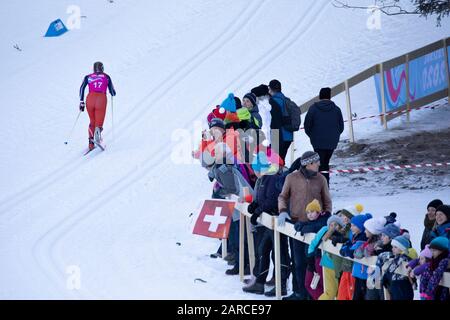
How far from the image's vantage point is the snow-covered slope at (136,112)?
495 inches

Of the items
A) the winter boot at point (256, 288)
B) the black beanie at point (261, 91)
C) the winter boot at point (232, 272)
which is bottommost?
the winter boot at point (256, 288)

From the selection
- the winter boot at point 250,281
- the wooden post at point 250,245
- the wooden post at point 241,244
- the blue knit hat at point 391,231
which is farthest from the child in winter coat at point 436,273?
the wooden post at point 241,244

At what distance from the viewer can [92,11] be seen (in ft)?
88.0

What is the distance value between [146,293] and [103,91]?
8.05m

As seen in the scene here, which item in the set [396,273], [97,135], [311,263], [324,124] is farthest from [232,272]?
[97,135]

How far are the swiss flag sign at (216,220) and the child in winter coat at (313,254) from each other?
147 cm

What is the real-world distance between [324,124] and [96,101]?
18.8 feet

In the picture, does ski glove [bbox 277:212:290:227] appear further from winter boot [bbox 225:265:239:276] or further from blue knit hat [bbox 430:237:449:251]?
blue knit hat [bbox 430:237:449:251]

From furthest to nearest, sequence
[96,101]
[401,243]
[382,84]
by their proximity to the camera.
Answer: [96,101], [382,84], [401,243]

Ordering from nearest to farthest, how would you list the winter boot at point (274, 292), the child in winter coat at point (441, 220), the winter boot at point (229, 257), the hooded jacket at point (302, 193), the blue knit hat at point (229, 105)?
the child in winter coat at point (441, 220) → the hooded jacket at point (302, 193) → the winter boot at point (274, 292) → the winter boot at point (229, 257) → the blue knit hat at point (229, 105)

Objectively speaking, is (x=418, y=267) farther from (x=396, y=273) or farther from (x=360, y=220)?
(x=360, y=220)

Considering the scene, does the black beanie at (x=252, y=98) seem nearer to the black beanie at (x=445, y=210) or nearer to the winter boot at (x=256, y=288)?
the winter boot at (x=256, y=288)

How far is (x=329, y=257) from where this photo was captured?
32.7ft

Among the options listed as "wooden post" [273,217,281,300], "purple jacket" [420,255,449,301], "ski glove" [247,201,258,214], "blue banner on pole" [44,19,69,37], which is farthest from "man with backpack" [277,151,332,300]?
"blue banner on pole" [44,19,69,37]
